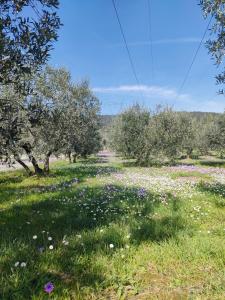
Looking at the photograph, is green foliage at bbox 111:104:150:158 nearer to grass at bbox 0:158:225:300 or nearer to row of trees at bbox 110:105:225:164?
row of trees at bbox 110:105:225:164

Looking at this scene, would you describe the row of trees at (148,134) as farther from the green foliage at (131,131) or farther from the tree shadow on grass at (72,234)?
the tree shadow on grass at (72,234)

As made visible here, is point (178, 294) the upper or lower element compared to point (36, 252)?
lower

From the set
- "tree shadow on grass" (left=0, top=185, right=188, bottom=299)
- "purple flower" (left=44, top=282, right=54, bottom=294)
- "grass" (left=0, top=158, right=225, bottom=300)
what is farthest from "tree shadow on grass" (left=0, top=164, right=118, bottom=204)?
"purple flower" (left=44, top=282, right=54, bottom=294)

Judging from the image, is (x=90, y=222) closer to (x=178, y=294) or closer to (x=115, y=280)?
(x=115, y=280)

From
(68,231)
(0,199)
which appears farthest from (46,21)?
(0,199)

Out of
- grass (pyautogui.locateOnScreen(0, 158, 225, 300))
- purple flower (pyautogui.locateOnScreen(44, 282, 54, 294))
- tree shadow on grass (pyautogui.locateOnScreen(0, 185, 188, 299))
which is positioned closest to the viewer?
purple flower (pyautogui.locateOnScreen(44, 282, 54, 294))

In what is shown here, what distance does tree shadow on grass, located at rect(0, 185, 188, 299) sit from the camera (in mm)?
5045

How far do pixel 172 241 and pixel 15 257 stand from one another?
319cm

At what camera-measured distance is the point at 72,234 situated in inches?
284

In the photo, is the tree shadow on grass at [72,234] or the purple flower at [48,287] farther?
the tree shadow on grass at [72,234]

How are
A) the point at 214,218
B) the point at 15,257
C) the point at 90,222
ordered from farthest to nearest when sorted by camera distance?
the point at 214,218
the point at 90,222
the point at 15,257

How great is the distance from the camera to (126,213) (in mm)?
9391

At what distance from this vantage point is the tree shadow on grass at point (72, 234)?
16.6 ft

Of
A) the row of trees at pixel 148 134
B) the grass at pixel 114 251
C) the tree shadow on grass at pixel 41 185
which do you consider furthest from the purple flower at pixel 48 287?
the row of trees at pixel 148 134
